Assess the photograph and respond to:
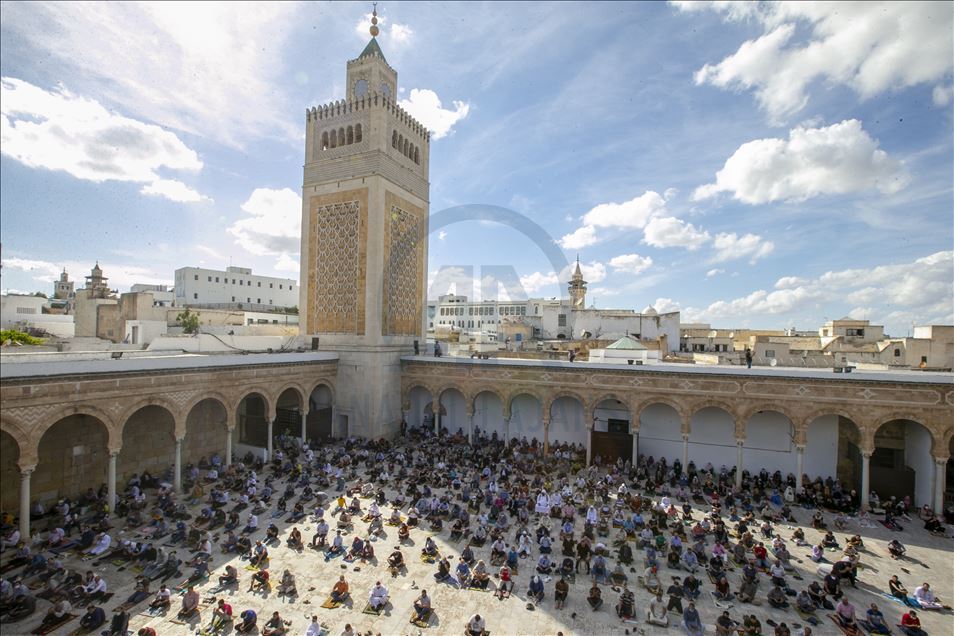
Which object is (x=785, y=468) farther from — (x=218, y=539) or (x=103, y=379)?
(x=103, y=379)

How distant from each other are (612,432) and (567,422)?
2.19 metres

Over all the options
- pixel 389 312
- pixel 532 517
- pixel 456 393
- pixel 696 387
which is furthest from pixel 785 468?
pixel 389 312

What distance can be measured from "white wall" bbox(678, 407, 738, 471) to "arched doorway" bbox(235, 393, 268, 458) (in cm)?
1842

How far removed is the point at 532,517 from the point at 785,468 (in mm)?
11503

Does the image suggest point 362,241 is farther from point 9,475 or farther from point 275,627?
point 275,627

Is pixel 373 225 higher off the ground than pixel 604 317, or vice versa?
pixel 373 225

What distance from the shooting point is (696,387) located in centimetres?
1789

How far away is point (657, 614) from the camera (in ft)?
30.8

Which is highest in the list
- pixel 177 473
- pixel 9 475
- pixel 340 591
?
pixel 9 475

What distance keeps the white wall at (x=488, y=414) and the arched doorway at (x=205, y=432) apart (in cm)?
1148

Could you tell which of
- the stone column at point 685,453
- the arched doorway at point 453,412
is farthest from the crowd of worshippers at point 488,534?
the arched doorway at point 453,412

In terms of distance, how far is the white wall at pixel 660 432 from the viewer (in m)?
20.1

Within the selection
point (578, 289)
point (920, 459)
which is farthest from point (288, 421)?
point (578, 289)

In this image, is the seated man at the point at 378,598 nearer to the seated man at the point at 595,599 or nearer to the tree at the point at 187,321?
the seated man at the point at 595,599
